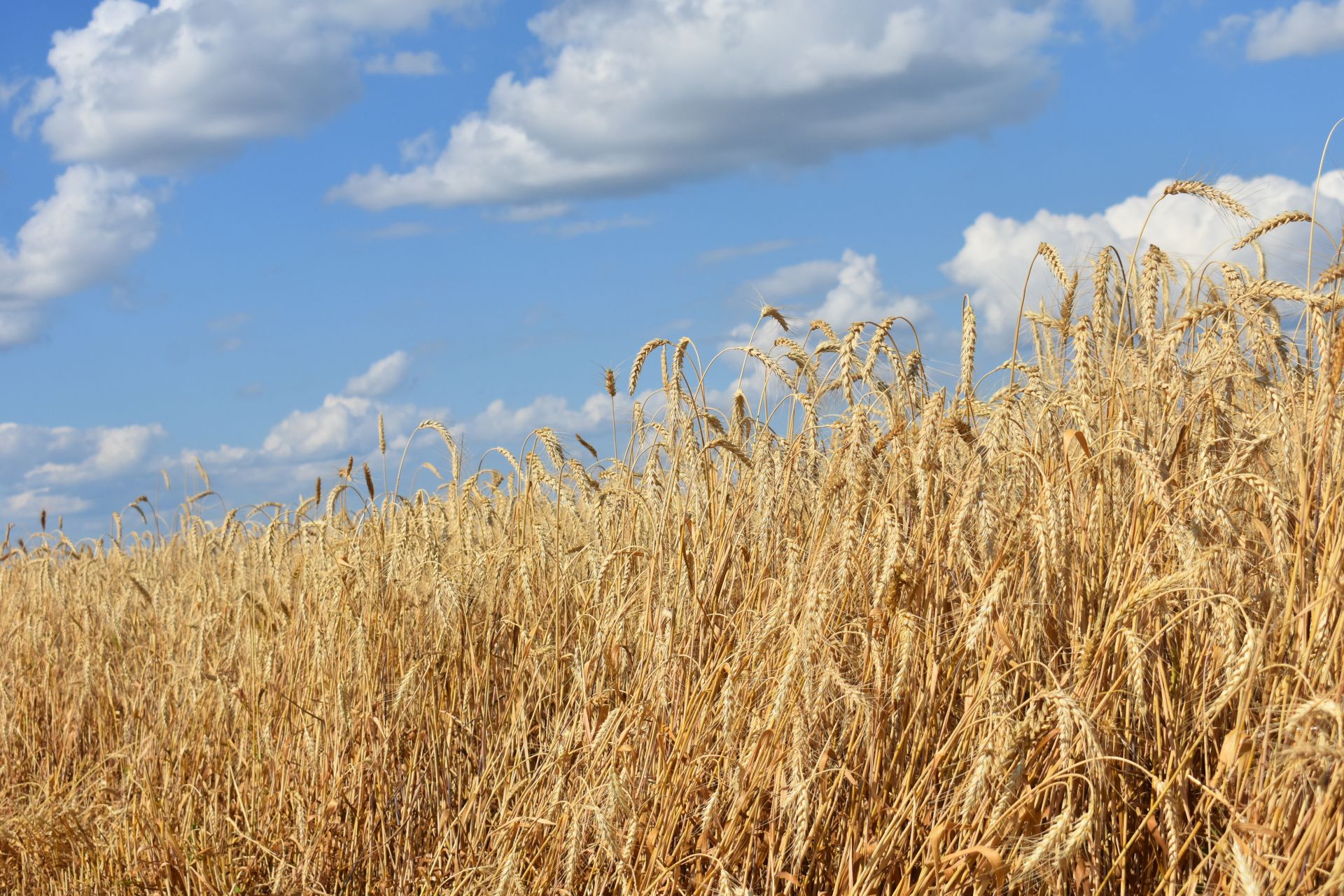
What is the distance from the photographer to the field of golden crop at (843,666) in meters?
1.84

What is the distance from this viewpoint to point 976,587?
7.05ft

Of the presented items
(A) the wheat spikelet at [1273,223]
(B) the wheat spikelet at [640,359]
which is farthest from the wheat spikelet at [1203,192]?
(B) the wheat spikelet at [640,359]

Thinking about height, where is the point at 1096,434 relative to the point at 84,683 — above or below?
above

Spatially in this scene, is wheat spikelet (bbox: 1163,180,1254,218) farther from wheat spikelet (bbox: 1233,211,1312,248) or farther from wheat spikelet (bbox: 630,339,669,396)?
wheat spikelet (bbox: 630,339,669,396)

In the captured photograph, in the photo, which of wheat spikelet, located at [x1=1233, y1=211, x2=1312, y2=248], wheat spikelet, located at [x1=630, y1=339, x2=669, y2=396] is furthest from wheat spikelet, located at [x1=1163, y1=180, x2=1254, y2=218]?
wheat spikelet, located at [x1=630, y1=339, x2=669, y2=396]

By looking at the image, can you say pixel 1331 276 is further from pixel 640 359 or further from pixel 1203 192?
pixel 640 359

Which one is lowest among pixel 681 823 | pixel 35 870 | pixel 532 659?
pixel 35 870

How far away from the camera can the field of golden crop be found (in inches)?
72.6

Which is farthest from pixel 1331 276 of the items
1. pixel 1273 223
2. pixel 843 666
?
pixel 843 666

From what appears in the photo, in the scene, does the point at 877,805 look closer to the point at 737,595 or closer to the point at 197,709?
the point at 737,595

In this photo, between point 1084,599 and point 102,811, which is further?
point 102,811

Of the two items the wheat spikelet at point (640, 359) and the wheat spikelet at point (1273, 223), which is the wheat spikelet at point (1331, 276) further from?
the wheat spikelet at point (640, 359)

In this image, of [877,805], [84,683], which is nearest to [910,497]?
[877,805]

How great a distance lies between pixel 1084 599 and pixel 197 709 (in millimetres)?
3019
